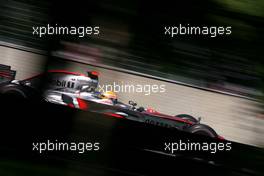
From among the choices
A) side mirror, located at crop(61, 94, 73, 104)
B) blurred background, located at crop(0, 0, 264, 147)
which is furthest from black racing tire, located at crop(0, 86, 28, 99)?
side mirror, located at crop(61, 94, 73, 104)

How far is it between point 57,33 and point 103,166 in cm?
72

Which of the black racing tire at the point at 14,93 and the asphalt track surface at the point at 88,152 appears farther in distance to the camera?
the black racing tire at the point at 14,93

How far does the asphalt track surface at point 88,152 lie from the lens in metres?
2.60

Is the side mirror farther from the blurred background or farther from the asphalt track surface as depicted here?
the blurred background

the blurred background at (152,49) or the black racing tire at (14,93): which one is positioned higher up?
the blurred background at (152,49)

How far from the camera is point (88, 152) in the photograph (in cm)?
274

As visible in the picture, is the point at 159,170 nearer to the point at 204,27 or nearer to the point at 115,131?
the point at 115,131

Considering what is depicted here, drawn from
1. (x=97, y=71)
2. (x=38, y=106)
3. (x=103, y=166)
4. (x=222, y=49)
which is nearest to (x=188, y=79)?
(x=222, y=49)

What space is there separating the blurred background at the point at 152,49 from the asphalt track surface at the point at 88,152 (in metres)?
0.17

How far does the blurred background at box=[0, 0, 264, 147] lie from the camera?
2.46 meters

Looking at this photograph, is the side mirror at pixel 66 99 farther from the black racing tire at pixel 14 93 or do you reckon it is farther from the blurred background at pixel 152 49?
the blurred background at pixel 152 49

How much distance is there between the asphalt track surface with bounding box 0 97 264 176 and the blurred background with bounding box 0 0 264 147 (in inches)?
6.7

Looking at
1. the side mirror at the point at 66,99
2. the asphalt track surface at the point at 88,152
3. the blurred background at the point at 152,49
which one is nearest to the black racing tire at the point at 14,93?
the asphalt track surface at the point at 88,152

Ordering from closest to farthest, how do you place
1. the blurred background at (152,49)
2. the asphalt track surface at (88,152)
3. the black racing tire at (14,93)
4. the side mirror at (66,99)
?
the blurred background at (152,49)
the asphalt track surface at (88,152)
the black racing tire at (14,93)
the side mirror at (66,99)
